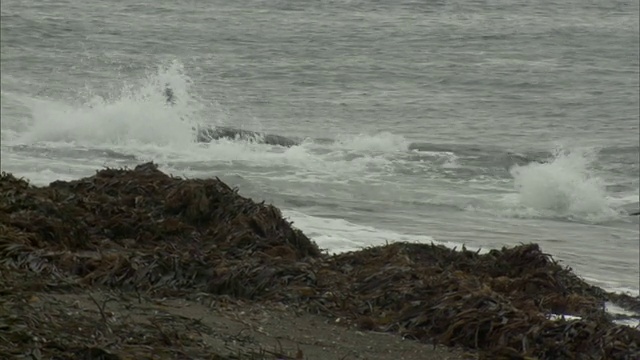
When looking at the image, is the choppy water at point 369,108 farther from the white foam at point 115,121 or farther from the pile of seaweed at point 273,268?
the pile of seaweed at point 273,268

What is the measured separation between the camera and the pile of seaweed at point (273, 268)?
516 cm

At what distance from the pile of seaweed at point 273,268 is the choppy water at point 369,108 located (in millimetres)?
3113

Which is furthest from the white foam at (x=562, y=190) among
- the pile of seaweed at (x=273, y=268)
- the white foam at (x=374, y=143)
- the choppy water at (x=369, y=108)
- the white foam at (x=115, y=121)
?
the pile of seaweed at (x=273, y=268)

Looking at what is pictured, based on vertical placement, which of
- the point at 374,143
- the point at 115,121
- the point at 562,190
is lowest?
the point at 562,190

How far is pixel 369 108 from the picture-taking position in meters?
21.3

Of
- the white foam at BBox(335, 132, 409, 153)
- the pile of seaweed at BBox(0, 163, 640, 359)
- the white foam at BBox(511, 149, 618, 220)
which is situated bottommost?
the pile of seaweed at BBox(0, 163, 640, 359)

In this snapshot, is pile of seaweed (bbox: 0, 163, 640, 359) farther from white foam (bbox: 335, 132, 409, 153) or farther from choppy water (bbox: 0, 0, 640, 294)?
white foam (bbox: 335, 132, 409, 153)

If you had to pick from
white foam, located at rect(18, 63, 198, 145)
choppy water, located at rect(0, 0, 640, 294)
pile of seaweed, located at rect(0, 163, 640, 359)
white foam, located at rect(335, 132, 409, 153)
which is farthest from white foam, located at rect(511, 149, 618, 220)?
pile of seaweed, located at rect(0, 163, 640, 359)

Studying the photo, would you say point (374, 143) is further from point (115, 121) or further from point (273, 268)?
point (273, 268)

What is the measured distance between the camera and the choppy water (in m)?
13.2

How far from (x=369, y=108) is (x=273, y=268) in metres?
15.6

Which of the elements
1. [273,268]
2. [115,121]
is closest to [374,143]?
[115,121]

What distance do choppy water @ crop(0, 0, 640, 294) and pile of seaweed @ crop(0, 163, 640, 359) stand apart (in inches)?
123

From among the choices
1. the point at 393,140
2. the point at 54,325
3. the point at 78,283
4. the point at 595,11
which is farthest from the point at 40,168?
the point at 595,11
